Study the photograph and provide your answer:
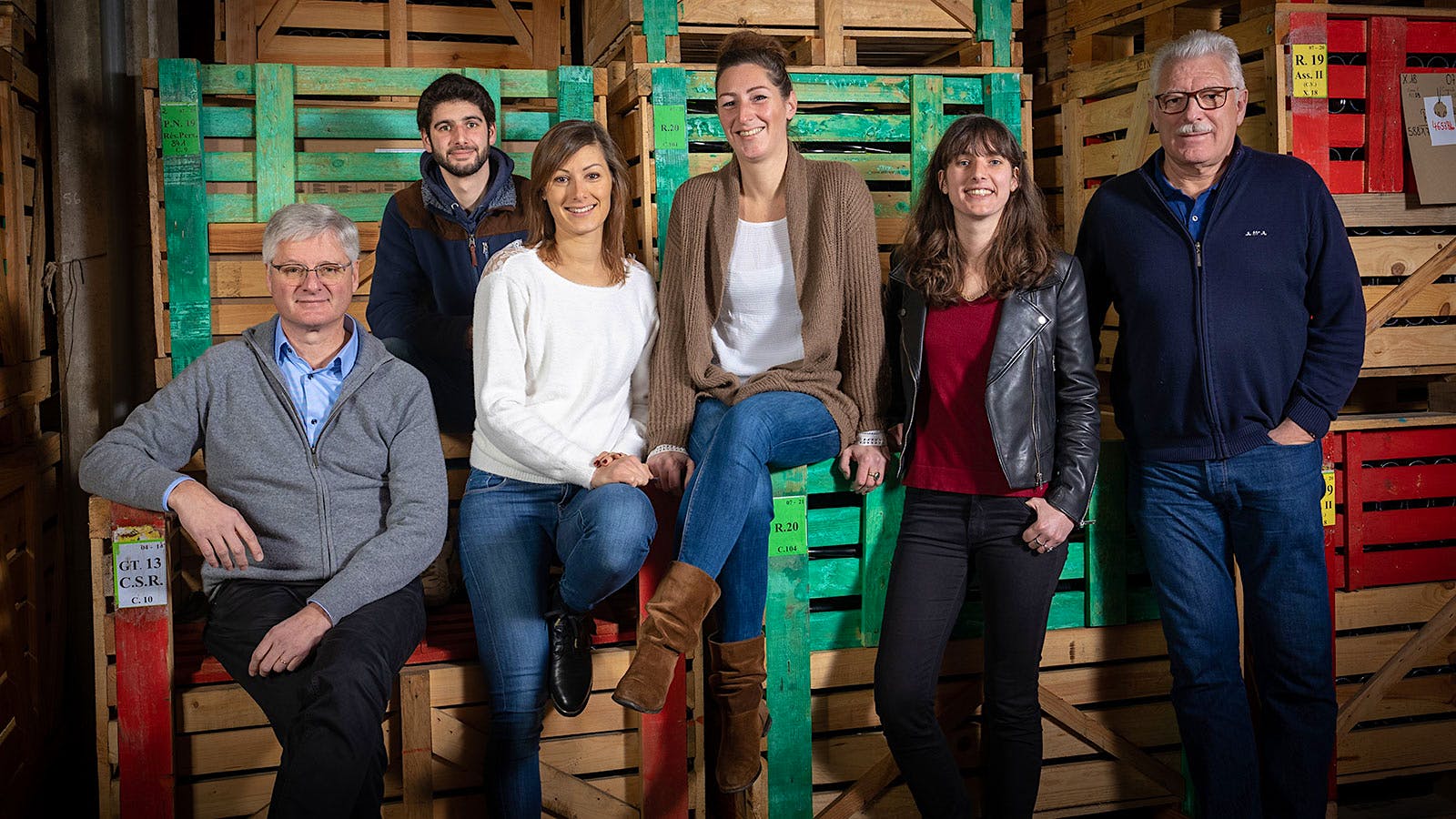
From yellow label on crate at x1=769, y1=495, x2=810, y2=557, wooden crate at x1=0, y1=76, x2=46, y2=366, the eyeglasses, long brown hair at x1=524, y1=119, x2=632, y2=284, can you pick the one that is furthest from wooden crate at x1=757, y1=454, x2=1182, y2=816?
wooden crate at x1=0, y1=76, x2=46, y2=366

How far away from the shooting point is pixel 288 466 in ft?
10.3

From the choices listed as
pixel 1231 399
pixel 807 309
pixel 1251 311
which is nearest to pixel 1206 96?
pixel 1251 311

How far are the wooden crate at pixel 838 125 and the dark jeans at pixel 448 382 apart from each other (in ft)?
2.76

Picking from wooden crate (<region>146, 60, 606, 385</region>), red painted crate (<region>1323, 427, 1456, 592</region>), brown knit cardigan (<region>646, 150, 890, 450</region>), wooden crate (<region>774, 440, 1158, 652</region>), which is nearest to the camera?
brown knit cardigan (<region>646, 150, 890, 450</region>)

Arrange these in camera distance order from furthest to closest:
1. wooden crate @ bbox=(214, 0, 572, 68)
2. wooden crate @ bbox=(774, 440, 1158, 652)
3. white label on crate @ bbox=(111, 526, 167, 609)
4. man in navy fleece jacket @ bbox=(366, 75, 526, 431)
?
1. wooden crate @ bbox=(214, 0, 572, 68)
2. man in navy fleece jacket @ bbox=(366, 75, 526, 431)
3. wooden crate @ bbox=(774, 440, 1158, 652)
4. white label on crate @ bbox=(111, 526, 167, 609)

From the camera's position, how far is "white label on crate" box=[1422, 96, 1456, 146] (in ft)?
13.4

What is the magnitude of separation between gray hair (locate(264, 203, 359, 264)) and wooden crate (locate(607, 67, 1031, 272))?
128cm

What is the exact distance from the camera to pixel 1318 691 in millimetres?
3387

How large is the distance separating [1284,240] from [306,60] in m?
4.16

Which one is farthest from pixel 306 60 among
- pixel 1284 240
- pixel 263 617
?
pixel 1284 240

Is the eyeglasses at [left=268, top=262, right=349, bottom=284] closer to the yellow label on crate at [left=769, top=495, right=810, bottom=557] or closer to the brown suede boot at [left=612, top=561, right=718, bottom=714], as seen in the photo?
the brown suede boot at [left=612, top=561, right=718, bottom=714]

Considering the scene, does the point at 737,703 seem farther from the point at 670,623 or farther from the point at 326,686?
the point at 326,686

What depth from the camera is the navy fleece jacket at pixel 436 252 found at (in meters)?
3.86

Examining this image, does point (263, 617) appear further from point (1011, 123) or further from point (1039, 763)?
point (1011, 123)
